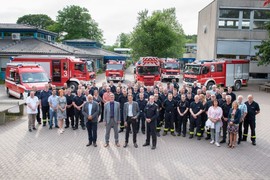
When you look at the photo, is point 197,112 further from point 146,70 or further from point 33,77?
point 146,70

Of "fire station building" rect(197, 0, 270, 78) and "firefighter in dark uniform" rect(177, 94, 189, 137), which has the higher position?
"fire station building" rect(197, 0, 270, 78)

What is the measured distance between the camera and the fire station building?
32.2 metres

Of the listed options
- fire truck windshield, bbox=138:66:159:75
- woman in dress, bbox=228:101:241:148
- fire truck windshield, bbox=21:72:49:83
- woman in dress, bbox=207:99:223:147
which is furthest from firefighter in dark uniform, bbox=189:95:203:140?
fire truck windshield, bbox=138:66:159:75

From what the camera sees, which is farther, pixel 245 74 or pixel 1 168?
pixel 245 74

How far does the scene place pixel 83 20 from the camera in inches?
2702

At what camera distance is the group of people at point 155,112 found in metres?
8.92

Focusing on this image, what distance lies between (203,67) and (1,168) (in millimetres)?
18310

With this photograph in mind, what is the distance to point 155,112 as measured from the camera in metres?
8.83

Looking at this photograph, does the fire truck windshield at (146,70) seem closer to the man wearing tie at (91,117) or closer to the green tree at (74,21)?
the man wearing tie at (91,117)

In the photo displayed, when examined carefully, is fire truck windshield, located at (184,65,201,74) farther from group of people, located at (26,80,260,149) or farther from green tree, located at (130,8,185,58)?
green tree, located at (130,8,185,58)

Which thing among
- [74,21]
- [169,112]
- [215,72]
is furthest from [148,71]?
[74,21]

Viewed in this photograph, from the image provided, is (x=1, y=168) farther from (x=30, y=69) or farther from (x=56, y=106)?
(x=30, y=69)

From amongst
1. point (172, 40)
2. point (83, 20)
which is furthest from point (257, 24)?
point (83, 20)

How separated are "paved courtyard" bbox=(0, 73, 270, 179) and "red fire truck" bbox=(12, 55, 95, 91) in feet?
37.9
